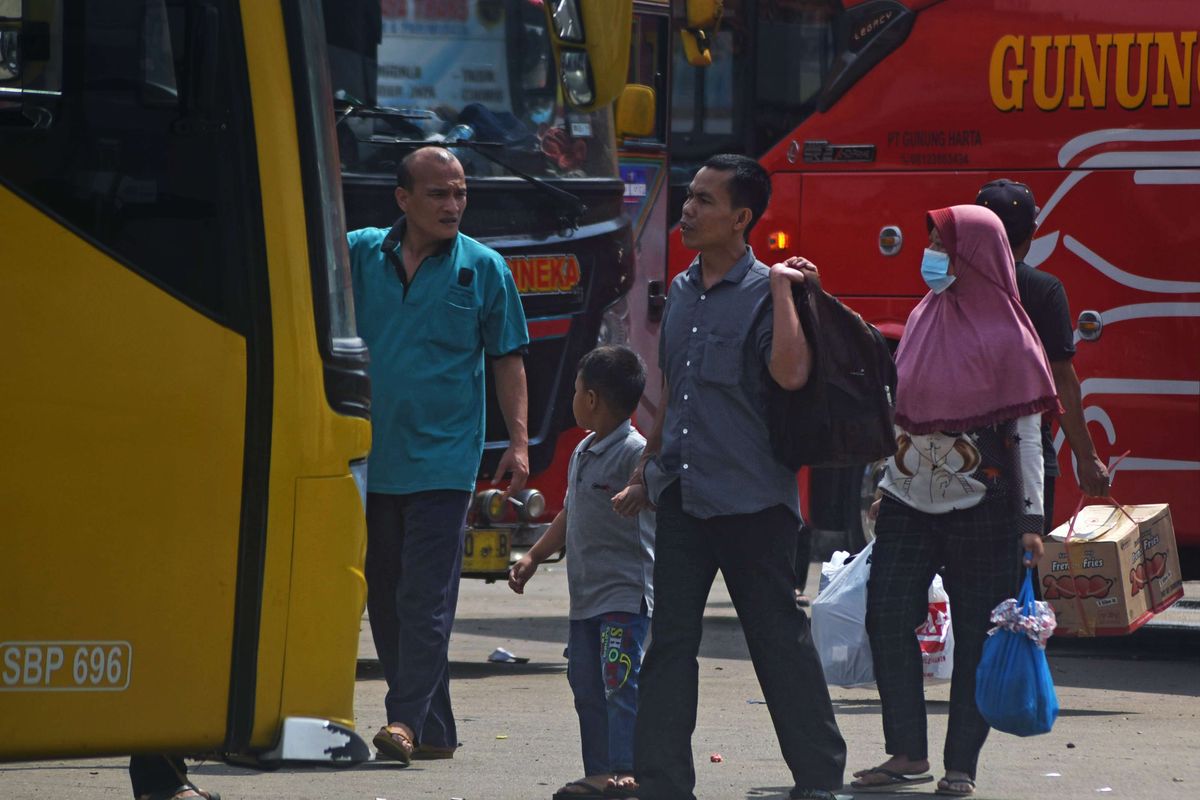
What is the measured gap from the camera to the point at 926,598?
6.59m

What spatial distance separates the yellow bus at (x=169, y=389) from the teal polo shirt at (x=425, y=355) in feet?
6.05

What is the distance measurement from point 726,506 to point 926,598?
1.11m

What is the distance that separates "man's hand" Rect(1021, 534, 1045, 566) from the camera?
20.8 ft

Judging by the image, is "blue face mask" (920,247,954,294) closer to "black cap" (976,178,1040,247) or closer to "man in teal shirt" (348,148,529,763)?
"black cap" (976,178,1040,247)

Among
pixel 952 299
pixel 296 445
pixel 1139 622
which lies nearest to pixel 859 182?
pixel 1139 622

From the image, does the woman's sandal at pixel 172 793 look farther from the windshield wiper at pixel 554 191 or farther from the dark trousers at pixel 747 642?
the windshield wiper at pixel 554 191

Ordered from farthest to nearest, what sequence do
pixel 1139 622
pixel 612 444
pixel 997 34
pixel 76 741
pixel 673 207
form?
1. pixel 673 207
2. pixel 997 34
3. pixel 1139 622
4. pixel 612 444
5. pixel 76 741

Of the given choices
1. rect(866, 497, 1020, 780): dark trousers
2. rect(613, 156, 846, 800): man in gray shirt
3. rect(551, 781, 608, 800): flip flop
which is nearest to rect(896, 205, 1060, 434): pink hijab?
rect(866, 497, 1020, 780): dark trousers

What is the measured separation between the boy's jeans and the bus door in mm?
5158

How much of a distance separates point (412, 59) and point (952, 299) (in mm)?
3148

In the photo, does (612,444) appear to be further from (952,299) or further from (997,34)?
(997,34)

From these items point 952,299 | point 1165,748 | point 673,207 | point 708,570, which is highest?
point 673,207

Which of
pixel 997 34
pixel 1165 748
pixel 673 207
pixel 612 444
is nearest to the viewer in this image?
pixel 612 444

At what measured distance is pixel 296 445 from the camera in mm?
4645
